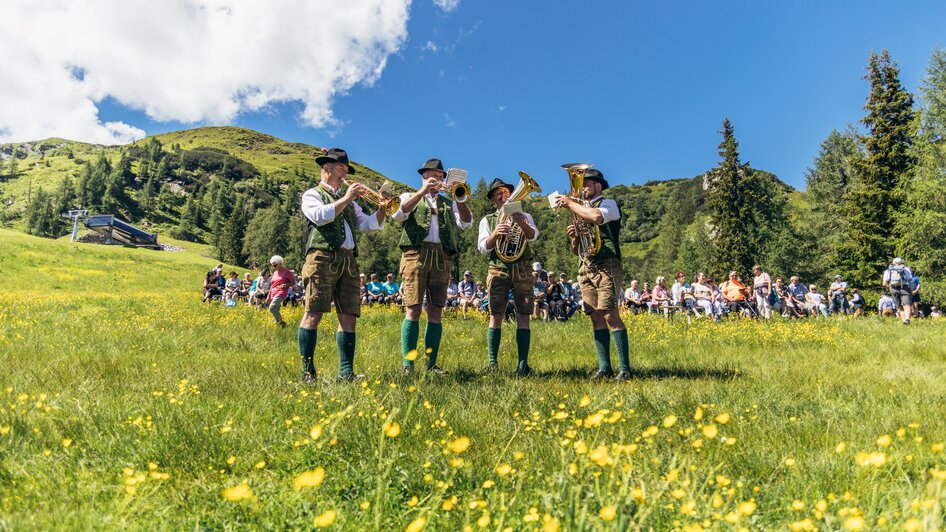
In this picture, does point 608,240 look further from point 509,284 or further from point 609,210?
point 509,284

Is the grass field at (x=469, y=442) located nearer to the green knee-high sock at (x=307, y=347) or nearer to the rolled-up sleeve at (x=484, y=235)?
the green knee-high sock at (x=307, y=347)

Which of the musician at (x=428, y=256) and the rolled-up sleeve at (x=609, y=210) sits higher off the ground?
the rolled-up sleeve at (x=609, y=210)

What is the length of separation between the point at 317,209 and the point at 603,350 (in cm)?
333

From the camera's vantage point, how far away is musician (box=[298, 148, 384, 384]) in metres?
4.79

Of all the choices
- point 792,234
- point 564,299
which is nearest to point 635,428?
point 564,299

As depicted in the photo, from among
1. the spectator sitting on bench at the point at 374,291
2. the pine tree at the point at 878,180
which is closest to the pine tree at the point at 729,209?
the pine tree at the point at 878,180

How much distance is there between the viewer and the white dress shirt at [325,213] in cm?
468

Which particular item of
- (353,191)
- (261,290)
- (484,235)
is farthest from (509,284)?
(261,290)

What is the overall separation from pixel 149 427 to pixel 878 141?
43.9m

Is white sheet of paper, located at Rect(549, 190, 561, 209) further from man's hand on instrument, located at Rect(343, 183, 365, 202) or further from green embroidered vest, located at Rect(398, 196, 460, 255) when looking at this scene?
man's hand on instrument, located at Rect(343, 183, 365, 202)

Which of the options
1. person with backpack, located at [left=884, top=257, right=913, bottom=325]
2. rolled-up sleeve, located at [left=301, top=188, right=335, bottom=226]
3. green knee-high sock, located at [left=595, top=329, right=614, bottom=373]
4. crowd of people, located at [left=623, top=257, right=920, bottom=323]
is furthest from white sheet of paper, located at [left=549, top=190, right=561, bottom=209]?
person with backpack, located at [left=884, top=257, right=913, bottom=325]

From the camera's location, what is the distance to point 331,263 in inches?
192

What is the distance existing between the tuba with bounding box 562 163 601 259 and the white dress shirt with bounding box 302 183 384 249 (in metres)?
2.17

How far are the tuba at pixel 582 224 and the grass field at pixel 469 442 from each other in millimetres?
1406
